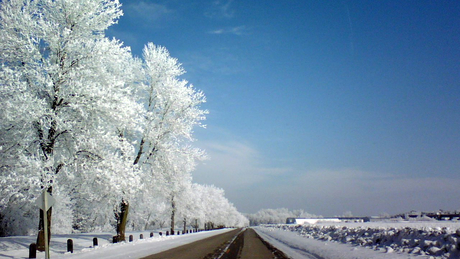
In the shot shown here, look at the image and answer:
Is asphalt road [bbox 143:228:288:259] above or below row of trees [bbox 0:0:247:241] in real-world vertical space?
below

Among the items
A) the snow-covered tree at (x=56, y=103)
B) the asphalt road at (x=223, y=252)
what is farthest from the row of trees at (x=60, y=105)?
the asphalt road at (x=223, y=252)

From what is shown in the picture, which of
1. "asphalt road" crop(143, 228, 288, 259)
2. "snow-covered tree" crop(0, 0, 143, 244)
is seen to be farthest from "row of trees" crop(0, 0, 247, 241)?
"asphalt road" crop(143, 228, 288, 259)

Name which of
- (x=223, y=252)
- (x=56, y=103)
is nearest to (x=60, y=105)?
(x=56, y=103)

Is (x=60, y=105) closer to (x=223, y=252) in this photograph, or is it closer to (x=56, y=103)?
(x=56, y=103)

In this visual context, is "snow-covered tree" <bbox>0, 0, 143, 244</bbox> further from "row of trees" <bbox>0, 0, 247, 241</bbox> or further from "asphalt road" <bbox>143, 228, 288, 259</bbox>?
"asphalt road" <bbox>143, 228, 288, 259</bbox>

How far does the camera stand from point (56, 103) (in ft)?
52.0

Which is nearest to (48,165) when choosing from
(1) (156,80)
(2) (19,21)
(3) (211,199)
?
(2) (19,21)

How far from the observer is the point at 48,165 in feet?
47.0

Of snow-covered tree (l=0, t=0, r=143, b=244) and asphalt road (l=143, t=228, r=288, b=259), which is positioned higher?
snow-covered tree (l=0, t=0, r=143, b=244)

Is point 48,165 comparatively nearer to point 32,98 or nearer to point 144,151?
point 32,98

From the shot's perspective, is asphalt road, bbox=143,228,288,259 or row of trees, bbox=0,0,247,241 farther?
row of trees, bbox=0,0,247,241

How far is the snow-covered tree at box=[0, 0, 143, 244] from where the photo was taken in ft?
46.7

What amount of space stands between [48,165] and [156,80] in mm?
12853

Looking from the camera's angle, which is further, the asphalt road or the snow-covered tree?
the snow-covered tree
